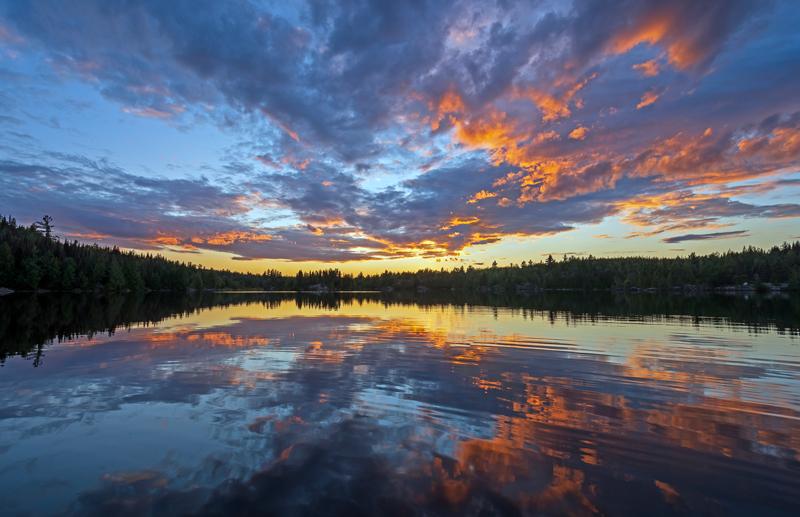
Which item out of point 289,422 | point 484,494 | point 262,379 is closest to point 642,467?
point 484,494

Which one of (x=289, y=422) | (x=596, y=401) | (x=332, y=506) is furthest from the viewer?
(x=596, y=401)

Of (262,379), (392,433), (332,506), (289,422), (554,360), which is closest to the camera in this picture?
(332,506)

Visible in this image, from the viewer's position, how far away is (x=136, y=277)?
157250 millimetres

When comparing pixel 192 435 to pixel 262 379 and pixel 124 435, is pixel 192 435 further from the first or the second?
pixel 262 379

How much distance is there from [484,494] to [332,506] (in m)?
2.87

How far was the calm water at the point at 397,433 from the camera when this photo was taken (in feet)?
25.1

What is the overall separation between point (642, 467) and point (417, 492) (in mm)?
5213

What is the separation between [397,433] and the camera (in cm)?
1109

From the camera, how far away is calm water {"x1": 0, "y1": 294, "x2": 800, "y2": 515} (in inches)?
301

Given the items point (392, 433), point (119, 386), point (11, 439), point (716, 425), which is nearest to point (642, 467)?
point (716, 425)

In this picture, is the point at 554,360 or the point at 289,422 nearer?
the point at 289,422

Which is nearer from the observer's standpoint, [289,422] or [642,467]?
[642,467]

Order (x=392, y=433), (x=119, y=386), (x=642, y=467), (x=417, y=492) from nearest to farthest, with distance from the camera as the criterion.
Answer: (x=417, y=492)
(x=642, y=467)
(x=392, y=433)
(x=119, y=386)

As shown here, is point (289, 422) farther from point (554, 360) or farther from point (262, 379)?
point (554, 360)
